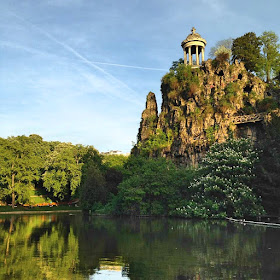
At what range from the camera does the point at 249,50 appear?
5553cm

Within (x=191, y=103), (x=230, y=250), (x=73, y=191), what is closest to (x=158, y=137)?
(x=191, y=103)

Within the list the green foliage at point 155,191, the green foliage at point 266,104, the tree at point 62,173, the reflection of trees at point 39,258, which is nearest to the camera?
the reflection of trees at point 39,258

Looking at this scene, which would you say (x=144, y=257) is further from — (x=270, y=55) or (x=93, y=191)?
(x=270, y=55)

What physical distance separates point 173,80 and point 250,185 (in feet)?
Result: 88.3

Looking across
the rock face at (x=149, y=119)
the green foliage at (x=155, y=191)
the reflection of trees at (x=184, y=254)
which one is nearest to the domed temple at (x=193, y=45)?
the rock face at (x=149, y=119)

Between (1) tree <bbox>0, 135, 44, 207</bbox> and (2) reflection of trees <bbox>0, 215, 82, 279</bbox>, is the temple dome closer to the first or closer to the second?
(1) tree <bbox>0, 135, 44, 207</bbox>

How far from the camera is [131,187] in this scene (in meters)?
38.1

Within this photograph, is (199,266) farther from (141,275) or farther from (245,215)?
(245,215)

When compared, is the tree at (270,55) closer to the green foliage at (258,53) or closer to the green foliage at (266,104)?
the green foliage at (258,53)

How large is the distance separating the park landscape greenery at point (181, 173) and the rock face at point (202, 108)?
0.33 m

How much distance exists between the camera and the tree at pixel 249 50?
55281 millimetres

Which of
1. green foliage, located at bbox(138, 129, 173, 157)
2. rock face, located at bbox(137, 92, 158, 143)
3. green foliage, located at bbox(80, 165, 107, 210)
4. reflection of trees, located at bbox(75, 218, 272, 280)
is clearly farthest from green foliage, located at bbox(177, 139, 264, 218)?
rock face, located at bbox(137, 92, 158, 143)

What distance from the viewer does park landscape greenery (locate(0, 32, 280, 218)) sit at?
1233 inches

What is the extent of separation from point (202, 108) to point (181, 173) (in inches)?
600
